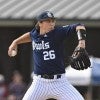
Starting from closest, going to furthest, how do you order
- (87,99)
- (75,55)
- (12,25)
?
1. (75,55)
2. (87,99)
3. (12,25)

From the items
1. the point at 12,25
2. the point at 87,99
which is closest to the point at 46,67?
the point at 87,99

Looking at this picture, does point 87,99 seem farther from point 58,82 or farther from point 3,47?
point 58,82

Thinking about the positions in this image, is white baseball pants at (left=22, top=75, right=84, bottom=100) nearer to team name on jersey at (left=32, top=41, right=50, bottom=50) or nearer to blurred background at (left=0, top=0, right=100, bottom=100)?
team name on jersey at (left=32, top=41, right=50, bottom=50)

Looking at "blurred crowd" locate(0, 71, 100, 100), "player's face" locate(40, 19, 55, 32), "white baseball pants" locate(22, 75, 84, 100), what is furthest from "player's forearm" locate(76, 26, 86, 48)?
"blurred crowd" locate(0, 71, 100, 100)

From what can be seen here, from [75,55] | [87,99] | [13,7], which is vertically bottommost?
[87,99]

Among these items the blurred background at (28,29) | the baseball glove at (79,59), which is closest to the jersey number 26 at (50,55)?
the baseball glove at (79,59)

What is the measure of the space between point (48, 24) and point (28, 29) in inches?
297

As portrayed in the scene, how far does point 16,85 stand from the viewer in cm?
1504

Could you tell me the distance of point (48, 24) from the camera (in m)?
9.08

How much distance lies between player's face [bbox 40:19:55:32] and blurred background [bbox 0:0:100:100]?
579 cm

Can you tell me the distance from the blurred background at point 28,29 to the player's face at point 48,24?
19.0 feet

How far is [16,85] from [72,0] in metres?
2.97

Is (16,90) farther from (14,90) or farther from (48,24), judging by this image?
(48,24)

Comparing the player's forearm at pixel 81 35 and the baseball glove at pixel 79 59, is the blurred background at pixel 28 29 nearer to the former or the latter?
the baseball glove at pixel 79 59
